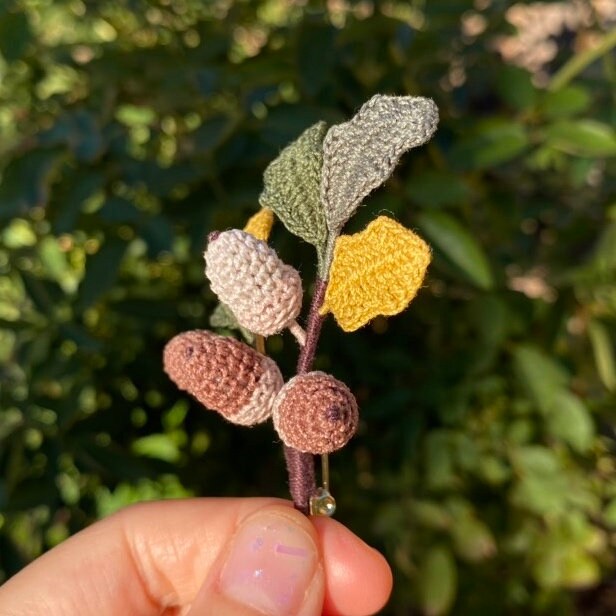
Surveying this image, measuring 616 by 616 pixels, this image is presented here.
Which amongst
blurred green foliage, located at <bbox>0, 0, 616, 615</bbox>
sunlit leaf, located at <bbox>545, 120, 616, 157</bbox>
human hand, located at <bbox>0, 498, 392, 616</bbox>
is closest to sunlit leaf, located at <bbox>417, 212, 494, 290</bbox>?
blurred green foliage, located at <bbox>0, 0, 616, 615</bbox>

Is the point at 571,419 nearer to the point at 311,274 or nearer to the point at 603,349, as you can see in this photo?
the point at 603,349

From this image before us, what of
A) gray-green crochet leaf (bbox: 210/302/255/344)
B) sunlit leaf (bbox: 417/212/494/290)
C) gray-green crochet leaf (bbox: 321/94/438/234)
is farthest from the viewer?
sunlit leaf (bbox: 417/212/494/290)

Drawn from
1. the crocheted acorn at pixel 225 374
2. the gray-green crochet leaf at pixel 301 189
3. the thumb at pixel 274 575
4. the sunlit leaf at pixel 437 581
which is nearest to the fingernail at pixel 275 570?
the thumb at pixel 274 575

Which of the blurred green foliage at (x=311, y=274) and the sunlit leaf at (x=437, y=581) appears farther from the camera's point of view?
the sunlit leaf at (x=437, y=581)

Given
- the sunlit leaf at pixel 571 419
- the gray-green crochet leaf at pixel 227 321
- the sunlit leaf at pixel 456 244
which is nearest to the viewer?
the gray-green crochet leaf at pixel 227 321

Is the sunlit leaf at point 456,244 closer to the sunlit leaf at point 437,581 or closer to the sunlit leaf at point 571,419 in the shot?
the sunlit leaf at point 571,419

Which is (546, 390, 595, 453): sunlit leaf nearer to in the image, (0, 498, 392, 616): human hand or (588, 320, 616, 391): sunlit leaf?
(588, 320, 616, 391): sunlit leaf

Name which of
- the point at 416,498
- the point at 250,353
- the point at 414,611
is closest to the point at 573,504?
the point at 416,498
